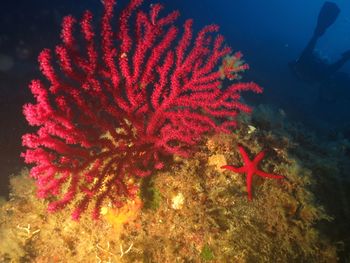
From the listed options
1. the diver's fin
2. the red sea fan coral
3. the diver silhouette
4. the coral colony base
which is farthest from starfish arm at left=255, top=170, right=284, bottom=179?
the diver's fin

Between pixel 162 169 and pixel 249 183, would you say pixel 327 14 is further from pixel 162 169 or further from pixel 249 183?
pixel 162 169

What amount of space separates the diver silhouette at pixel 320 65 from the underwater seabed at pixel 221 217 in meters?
18.1

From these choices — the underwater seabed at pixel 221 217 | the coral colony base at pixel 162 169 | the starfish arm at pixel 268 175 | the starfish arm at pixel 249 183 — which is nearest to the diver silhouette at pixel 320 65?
the underwater seabed at pixel 221 217

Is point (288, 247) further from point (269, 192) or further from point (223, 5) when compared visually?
point (223, 5)

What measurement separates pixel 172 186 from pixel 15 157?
698cm

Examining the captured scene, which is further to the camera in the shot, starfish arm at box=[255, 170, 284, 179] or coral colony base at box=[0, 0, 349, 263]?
starfish arm at box=[255, 170, 284, 179]

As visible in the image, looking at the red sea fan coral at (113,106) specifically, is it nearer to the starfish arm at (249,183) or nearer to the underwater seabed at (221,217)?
the underwater seabed at (221,217)

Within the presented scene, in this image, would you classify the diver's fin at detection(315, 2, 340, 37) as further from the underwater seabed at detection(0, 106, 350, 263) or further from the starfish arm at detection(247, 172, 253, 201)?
the starfish arm at detection(247, 172, 253, 201)

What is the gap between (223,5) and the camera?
60688 mm

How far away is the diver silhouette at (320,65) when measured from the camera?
20.6 m

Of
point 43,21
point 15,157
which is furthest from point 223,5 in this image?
point 15,157

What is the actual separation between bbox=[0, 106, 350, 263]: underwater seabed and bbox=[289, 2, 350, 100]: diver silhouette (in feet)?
59.3

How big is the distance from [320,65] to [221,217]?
20.7 meters

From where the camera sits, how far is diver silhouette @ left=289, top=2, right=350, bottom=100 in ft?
67.6
